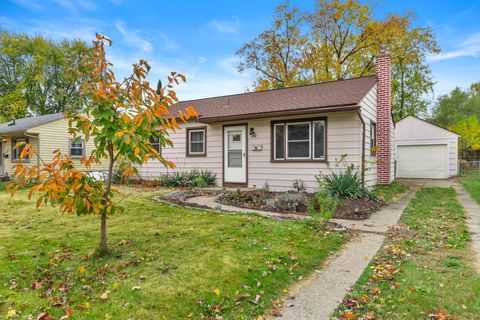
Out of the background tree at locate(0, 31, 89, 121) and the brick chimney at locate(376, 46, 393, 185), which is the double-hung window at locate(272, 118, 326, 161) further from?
the background tree at locate(0, 31, 89, 121)

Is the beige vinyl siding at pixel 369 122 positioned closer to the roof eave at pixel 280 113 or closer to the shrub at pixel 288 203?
the roof eave at pixel 280 113

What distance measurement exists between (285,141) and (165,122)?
6.81 meters

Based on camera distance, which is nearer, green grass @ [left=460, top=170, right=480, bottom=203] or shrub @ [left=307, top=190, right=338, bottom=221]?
shrub @ [left=307, top=190, right=338, bottom=221]

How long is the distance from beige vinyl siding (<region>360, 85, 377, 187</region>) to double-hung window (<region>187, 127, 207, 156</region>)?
5709mm

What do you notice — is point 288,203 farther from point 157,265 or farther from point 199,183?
point 199,183

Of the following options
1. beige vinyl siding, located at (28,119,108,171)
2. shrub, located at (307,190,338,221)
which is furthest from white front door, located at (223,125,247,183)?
beige vinyl siding, located at (28,119,108,171)

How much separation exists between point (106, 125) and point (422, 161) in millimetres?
19279

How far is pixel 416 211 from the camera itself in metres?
7.44

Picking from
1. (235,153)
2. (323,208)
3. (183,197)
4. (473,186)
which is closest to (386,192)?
(323,208)

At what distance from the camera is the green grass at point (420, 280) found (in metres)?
2.84

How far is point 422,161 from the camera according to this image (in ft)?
60.3

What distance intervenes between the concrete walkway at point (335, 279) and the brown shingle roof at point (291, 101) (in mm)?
4418

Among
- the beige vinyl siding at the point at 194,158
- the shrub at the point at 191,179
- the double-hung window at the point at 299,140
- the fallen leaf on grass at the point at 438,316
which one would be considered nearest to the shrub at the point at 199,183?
the shrub at the point at 191,179

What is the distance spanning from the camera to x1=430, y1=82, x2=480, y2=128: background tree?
37.4 meters
